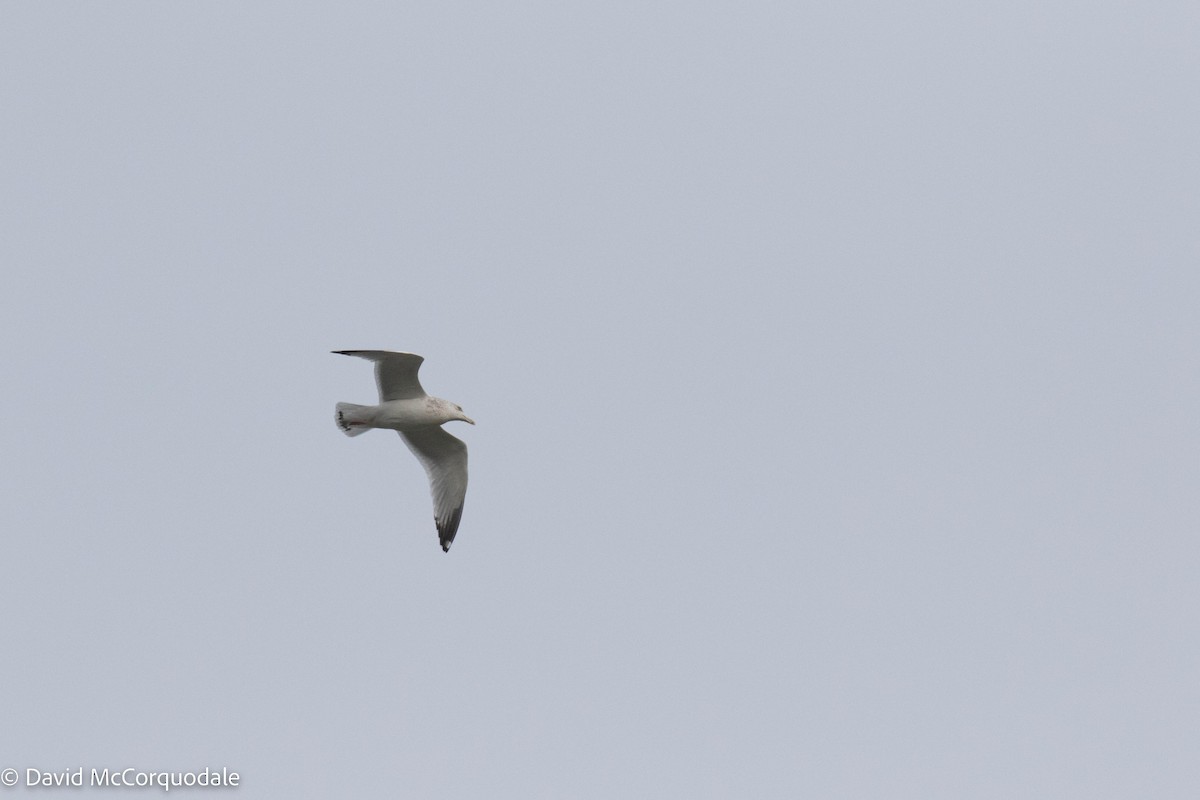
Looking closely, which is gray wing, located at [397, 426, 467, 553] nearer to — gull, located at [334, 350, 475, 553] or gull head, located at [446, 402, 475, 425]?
gull, located at [334, 350, 475, 553]

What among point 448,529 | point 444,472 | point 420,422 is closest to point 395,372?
point 420,422

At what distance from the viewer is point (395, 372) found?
1647 centimetres

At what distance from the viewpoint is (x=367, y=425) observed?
56.2ft

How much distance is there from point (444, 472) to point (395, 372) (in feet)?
8.67

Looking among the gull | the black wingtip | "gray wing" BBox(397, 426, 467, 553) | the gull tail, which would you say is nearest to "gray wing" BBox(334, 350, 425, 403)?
the gull

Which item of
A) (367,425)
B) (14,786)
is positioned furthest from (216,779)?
(367,425)

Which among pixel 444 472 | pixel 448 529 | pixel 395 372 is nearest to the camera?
pixel 395 372

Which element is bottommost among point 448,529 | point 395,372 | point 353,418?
point 448,529

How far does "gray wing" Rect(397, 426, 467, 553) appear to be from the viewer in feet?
60.3

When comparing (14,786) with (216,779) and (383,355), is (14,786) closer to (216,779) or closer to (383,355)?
(216,779)

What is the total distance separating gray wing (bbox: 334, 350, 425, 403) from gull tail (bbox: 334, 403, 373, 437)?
0.26 metres

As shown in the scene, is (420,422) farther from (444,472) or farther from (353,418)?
(444,472)

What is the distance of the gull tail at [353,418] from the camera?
55.4 feet

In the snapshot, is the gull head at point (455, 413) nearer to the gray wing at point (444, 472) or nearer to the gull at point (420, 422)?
the gull at point (420, 422)
